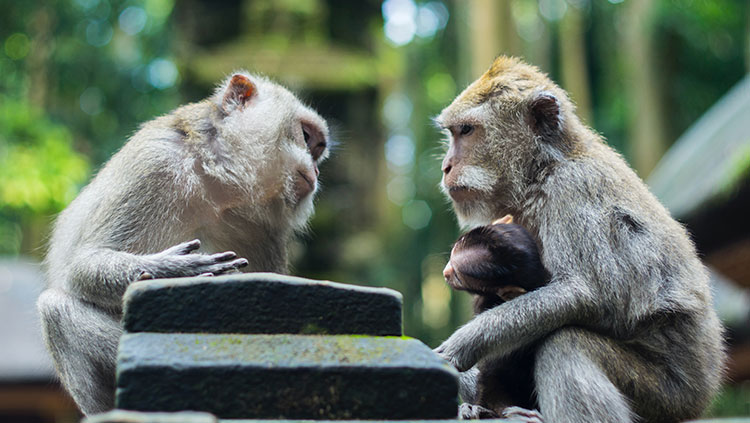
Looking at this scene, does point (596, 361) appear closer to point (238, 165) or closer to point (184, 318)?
point (184, 318)

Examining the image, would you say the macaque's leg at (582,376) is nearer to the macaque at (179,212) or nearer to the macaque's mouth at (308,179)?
the macaque at (179,212)

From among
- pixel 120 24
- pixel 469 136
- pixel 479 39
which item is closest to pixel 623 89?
pixel 479 39

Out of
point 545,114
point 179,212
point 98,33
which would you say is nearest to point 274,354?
point 179,212

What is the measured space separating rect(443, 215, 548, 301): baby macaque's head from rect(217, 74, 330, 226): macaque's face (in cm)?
100

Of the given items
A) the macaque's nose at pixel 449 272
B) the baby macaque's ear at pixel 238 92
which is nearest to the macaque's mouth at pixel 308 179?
the baby macaque's ear at pixel 238 92

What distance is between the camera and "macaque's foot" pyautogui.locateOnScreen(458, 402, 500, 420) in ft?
12.5

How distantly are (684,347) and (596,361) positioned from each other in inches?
21.1

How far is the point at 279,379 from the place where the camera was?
2.62m

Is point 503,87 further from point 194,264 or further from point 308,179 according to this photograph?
point 194,264

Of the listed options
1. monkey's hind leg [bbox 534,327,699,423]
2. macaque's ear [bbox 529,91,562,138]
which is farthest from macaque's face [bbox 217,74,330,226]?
monkey's hind leg [bbox 534,327,699,423]

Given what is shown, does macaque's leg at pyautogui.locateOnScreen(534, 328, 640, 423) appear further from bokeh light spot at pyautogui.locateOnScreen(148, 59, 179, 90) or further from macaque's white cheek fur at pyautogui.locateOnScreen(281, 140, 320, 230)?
bokeh light spot at pyautogui.locateOnScreen(148, 59, 179, 90)

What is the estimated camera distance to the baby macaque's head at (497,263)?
3.98m

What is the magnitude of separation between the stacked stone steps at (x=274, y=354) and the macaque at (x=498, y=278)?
3.73 ft

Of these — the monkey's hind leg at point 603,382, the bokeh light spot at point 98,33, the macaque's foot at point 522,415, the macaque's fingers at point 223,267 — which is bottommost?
the macaque's foot at point 522,415
